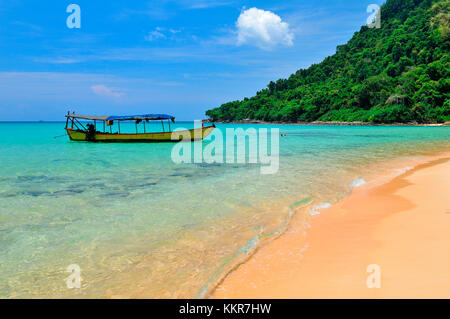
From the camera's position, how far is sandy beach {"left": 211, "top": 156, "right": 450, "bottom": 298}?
12.5 ft

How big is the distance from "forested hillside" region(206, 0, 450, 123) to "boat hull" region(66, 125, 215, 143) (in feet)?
256

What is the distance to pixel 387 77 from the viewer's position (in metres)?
108

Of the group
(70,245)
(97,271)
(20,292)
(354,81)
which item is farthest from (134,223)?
(354,81)

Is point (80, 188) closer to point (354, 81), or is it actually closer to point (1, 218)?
point (1, 218)

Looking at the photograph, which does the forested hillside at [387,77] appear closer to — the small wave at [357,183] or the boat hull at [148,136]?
the boat hull at [148,136]

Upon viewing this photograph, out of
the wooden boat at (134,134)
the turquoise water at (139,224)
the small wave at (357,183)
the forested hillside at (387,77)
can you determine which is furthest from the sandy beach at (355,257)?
the forested hillside at (387,77)

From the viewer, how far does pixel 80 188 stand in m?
11.5

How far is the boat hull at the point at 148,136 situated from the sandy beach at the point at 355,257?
1125 inches

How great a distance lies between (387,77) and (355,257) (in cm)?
12185

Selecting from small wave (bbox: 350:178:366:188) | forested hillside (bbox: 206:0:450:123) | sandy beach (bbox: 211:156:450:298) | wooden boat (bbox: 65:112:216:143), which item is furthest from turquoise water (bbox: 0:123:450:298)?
forested hillside (bbox: 206:0:450:123)

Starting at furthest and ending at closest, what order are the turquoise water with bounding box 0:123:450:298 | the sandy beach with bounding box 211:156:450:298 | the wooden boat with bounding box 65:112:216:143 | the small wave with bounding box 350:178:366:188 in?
the wooden boat with bounding box 65:112:216:143
the small wave with bounding box 350:178:366:188
the turquoise water with bounding box 0:123:450:298
the sandy beach with bounding box 211:156:450:298

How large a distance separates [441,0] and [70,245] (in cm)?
17321

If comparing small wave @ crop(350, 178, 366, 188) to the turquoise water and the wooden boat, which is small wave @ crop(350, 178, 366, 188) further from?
the wooden boat
